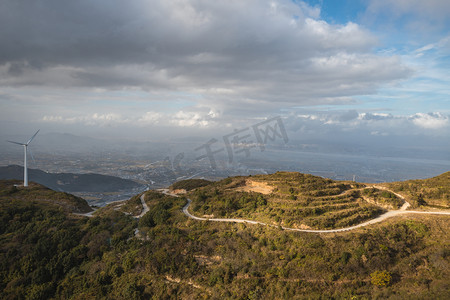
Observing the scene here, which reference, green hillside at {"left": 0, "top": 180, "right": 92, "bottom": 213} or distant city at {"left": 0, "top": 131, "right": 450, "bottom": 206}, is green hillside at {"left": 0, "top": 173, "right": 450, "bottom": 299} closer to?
green hillside at {"left": 0, "top": 180, "right": 92, "bottom": 213}

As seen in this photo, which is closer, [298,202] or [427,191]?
[298,202]

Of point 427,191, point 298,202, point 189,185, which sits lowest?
point 189,185

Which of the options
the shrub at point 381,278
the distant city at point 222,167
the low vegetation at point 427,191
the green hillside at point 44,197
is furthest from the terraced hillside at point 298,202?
the distant city at point 222,167

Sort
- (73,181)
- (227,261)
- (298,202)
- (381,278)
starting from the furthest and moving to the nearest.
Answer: (73,181)
(298,202)
(227,261)
(381,278)

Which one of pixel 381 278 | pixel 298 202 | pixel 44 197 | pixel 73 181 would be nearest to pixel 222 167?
pixel 73 181

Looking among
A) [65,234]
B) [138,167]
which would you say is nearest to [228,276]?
[65,234]

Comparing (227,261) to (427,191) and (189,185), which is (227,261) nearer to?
(427,191)

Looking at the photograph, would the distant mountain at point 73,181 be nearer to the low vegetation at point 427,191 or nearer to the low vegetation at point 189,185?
the low vegetation at point 189,185
